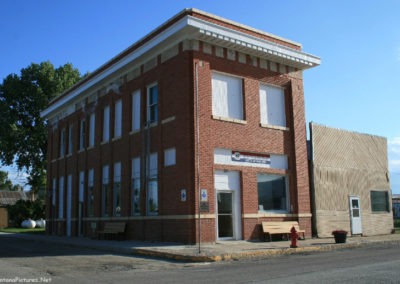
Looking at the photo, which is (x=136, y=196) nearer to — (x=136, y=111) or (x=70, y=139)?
(x=136, y=111)

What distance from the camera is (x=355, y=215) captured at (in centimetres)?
2484

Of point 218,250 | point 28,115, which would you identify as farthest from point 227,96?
point 28,115

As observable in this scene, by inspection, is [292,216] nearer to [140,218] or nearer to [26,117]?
[140,218]

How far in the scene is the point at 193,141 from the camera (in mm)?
19281

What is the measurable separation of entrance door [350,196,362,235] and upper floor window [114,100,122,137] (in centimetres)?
1342

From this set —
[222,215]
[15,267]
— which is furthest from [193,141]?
[15,267]

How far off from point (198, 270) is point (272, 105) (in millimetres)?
12542

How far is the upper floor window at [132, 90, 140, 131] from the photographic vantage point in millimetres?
23734

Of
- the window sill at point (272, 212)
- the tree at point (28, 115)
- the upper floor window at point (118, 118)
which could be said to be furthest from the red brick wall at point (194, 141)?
the tree at point (28, 115)

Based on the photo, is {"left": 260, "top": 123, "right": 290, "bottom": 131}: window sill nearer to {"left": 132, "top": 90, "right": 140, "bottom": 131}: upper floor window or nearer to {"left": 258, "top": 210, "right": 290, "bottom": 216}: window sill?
{"left": 258, "top": 210, "right": 290, "bottom": 216}: window sill

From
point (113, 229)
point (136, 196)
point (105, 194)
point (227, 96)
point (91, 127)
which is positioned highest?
point (91, 127)

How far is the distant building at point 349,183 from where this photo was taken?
23.5 m

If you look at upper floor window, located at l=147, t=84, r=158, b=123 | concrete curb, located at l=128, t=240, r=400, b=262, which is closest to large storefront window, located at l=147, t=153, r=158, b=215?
upper floor window, located at l=147, t=84, r=158, b=123

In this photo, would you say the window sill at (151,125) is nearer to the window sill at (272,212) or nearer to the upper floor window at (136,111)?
the upper floor window at (136,111)
